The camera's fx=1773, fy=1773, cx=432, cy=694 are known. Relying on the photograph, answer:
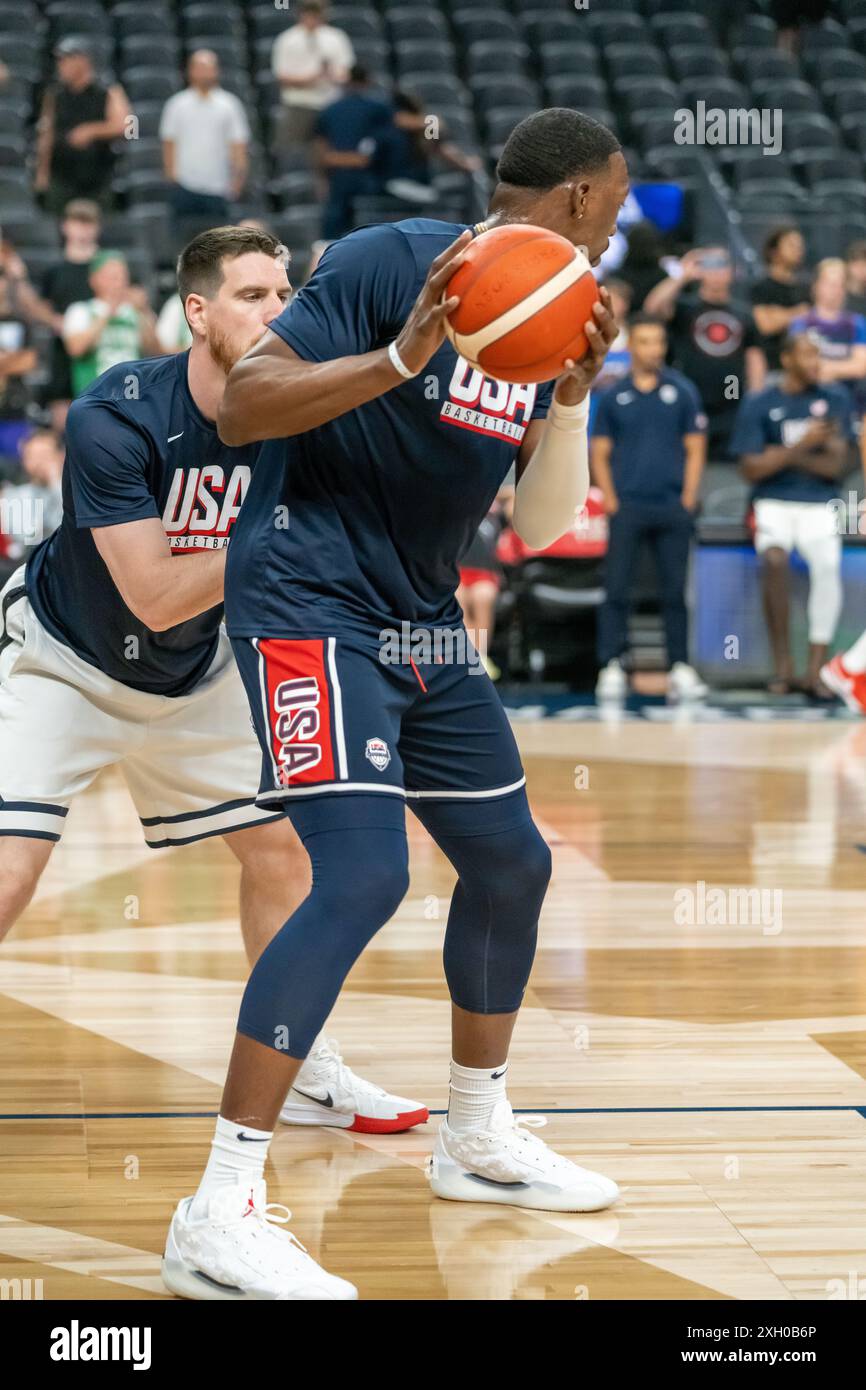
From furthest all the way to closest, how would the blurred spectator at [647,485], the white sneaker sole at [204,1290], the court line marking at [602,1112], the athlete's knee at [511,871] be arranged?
the blurred spectator at [647,485]
the court line marking at [602,1112]
the athlete's knee at [511,871]
the white sneaker sole at [204,1290]

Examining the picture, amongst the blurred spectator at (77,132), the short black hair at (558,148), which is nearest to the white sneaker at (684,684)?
the blurred spectator at (77,132)

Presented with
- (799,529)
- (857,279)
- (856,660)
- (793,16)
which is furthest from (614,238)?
(793,16)

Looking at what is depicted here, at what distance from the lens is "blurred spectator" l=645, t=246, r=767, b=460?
10.5 meters

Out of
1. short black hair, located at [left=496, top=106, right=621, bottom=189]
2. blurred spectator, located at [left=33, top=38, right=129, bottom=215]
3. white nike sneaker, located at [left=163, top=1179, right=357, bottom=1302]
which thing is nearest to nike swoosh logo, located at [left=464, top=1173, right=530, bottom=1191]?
white nike sneaker, located at [left=163, top=1179, right=357, bottom=1302]

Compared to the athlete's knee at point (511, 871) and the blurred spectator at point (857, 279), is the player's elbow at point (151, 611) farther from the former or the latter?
the blurred spectator at point (857, 279)

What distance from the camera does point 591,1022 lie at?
3.93 metres

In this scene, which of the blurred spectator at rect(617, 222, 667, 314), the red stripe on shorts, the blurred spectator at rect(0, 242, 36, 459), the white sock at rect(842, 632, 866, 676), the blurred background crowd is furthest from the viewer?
the blurred spectator at rect(617, 222, 667, 314)

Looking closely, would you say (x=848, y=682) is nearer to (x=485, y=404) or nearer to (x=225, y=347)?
(x=225, y=347)

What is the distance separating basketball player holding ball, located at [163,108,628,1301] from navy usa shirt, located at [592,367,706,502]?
6.59m

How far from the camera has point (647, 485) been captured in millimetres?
9320

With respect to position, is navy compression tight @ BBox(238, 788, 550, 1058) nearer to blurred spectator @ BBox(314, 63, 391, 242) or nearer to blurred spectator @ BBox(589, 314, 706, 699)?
blurred spectator @ BBox(589, 314, 706, 699)

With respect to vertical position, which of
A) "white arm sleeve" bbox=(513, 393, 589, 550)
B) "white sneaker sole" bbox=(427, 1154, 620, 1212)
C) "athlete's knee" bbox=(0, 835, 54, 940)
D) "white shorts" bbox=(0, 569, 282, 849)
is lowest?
"white sneaker sole" bbox=(427, 1154, 620, 1212)

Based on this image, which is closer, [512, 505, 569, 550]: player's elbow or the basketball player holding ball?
the basketball player holding ball

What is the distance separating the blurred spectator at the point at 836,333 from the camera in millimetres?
10242
